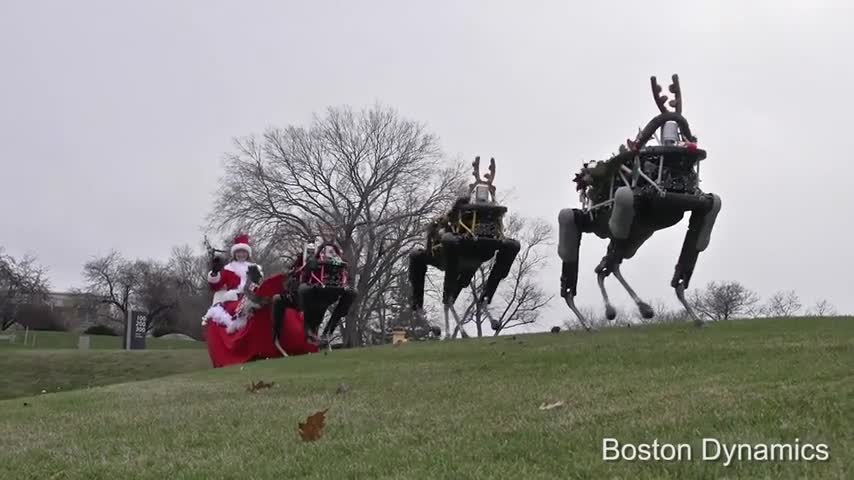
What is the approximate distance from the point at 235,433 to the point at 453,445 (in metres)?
1.90

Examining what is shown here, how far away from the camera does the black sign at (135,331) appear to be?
31822mm

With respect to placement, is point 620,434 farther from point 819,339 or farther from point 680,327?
point 680,327

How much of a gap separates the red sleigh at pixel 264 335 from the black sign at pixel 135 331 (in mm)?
14631

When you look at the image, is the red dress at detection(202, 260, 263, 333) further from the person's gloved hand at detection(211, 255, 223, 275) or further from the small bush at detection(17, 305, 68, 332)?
the small bush at detection(17, 305, 68, 332)

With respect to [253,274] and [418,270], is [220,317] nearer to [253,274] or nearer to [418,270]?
[253,274]

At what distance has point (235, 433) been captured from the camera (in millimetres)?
5414

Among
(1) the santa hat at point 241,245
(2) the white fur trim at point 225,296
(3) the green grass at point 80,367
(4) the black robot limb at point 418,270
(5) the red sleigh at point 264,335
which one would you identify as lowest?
(3) the green grass at point 80,367

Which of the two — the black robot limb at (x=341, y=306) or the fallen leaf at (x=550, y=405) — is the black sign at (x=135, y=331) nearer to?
the black robot limb at (x=341, y=306)

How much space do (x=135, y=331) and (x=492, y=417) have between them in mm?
30305

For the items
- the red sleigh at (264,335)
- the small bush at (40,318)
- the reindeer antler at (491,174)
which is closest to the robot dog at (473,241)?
the reindeer antler at (491,174)

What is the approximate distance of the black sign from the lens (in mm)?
31822

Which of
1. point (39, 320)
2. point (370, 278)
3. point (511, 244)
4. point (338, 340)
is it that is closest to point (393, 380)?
point (511, 244)

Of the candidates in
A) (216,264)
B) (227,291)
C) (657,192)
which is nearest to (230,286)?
(227,291)

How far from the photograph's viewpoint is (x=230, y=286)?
19.3 metres
